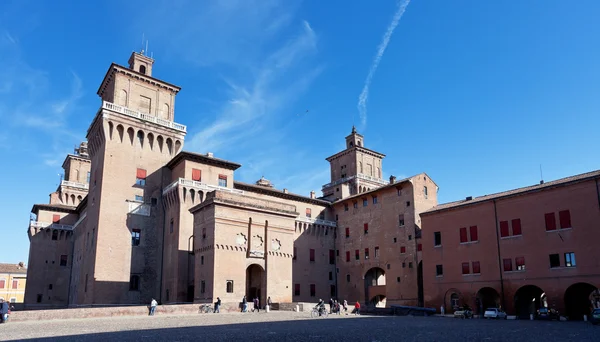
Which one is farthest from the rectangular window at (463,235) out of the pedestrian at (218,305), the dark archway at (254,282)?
the pedestrian at (218,305)

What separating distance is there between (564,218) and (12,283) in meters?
88.4

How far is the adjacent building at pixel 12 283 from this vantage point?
8506cm

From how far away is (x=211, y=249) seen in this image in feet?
125

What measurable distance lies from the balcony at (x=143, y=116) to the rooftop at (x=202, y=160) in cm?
420

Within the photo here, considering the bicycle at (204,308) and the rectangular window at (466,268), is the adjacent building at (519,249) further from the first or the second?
the bicycle at (204,308)

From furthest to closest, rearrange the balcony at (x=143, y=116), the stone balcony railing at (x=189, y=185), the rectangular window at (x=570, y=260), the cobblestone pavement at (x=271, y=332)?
the balcony at (x=143, y=116) < the stone balcony railing at (x=189, y=185) < the rectangular window at (x=570, y=260) < the cobblestone pavement at (x=271, y=332)

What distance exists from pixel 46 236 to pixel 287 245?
33.9 metres

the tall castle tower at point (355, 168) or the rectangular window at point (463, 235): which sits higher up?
the tall castle tower at point (355, 168)

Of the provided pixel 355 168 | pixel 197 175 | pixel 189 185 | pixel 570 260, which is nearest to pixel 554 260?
pixel 570 260

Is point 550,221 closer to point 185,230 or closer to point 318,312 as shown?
point 318,312

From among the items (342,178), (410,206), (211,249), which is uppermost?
(342,178)

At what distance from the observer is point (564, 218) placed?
36375 millimetres

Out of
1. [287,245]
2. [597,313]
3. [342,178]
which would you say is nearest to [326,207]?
[342,178]

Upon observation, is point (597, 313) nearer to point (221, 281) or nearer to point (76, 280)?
point (221, 281)
